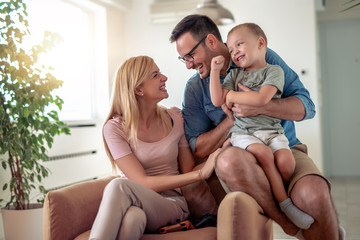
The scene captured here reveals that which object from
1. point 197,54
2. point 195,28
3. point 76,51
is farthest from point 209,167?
point 76,51

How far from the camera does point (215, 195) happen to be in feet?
7.57

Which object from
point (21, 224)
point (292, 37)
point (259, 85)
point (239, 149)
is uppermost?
point (292, 37)

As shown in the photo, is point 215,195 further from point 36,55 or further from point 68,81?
point 68,81

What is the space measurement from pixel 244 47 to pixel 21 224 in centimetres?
203

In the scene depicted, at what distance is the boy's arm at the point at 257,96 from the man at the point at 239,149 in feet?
0.12

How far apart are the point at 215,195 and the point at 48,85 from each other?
1.51m

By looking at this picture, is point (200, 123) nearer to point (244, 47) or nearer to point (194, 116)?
point (194, 116)

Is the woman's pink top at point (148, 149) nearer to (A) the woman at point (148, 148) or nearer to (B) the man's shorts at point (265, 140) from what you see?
(A) the woman at point (148, 148)

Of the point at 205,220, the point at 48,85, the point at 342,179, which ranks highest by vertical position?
the point at 48,85

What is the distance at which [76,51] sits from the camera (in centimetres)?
529

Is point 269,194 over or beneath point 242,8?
beneath

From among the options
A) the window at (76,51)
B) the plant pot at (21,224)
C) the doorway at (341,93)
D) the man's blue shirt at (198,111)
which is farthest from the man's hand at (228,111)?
the doorway at (341,93)

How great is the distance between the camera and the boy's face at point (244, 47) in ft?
6.19

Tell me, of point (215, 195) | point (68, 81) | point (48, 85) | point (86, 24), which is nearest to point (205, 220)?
point (215, 195)
